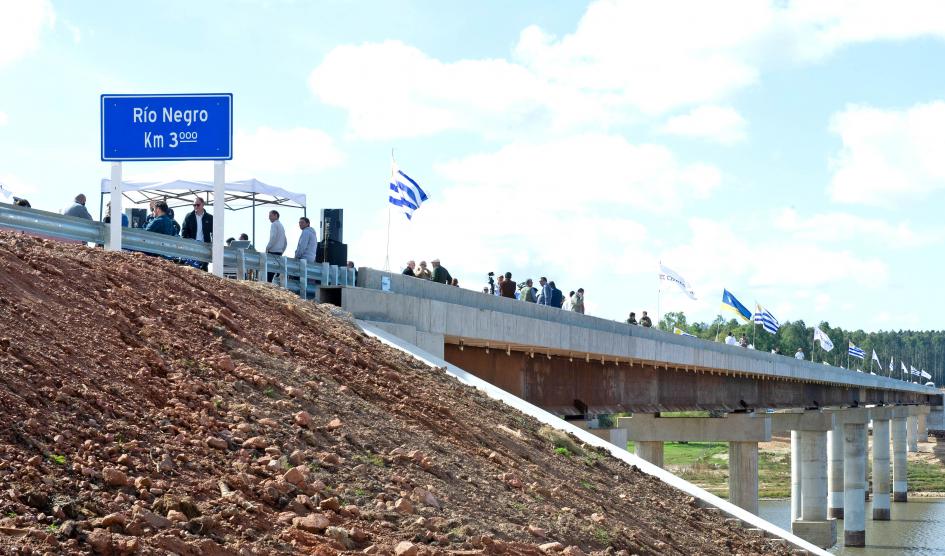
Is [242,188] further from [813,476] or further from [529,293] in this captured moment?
[813,476]

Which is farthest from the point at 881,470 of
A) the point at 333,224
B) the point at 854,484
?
the point at 333,224

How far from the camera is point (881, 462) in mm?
78000

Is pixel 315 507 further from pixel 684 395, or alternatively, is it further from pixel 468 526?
pixel 684 395

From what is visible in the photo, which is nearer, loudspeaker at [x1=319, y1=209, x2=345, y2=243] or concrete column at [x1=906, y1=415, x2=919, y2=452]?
loudspeaker at [x1=319, y1=209, x2=345, y2=243]

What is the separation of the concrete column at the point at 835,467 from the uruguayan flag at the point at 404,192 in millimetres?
47024

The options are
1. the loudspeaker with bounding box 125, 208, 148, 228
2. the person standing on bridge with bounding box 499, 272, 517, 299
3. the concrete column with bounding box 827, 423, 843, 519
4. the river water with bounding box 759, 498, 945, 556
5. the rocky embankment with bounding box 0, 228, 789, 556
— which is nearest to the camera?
the rocky embankment with bounding box 0, 228, 789, 556

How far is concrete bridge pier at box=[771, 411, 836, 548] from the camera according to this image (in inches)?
1959

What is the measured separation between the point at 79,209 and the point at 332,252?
4107mm

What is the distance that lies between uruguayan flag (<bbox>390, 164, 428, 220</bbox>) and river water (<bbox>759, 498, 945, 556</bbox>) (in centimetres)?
3546

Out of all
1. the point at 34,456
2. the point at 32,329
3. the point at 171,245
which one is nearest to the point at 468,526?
the point at 34,456

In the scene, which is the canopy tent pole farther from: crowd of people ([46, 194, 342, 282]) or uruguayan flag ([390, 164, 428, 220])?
uruguayan flag ([390, 164, 428, 220])

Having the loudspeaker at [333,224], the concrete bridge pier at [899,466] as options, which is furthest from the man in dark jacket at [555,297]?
the concrete bridge pier at [899,466]

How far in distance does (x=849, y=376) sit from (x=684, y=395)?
3171 cm

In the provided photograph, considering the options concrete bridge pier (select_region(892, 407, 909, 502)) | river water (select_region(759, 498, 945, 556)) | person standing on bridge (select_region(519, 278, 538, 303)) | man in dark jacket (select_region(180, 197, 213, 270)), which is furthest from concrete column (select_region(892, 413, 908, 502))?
man in dark jacket (select_region(180, 197, 213, 270))
